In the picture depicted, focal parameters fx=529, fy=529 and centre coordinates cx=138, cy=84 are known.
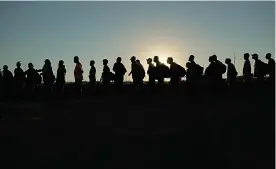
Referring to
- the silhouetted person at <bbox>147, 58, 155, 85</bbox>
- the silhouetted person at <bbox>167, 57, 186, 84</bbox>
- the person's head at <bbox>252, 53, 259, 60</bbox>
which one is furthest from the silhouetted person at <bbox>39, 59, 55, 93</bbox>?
the person's head at <bbox>252, 53, 259, 60</bbox>

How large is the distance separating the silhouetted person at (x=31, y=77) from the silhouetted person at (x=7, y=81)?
71 centimetres

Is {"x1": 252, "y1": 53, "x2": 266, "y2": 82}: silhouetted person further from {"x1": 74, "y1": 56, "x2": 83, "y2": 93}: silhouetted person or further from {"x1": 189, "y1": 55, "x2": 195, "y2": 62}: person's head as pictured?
{"x1": 74, "y1": 56, "x2": 83, "y2": 93}: silhouetted person

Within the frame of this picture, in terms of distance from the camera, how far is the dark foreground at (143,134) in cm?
930

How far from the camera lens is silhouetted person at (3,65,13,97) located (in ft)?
73.1

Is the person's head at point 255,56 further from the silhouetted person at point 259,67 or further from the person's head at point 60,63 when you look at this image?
the person's head at point 60,63

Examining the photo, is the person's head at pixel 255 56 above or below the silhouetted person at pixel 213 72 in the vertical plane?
above

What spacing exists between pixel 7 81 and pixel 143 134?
1226 cm

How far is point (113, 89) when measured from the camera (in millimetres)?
22188

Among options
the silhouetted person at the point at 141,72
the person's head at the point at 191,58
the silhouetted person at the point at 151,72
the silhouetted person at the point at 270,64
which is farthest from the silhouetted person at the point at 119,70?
the silhouetted person at the point at 270,64

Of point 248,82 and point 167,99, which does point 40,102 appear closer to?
point 167,99

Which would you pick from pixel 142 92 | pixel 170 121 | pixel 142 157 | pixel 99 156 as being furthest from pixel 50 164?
pixel 142 92

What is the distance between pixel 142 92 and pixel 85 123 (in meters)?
7.89

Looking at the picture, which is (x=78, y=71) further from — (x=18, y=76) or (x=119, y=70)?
(x=18, y=76)

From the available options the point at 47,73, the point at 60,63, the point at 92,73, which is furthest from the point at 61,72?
the point at 92,73
